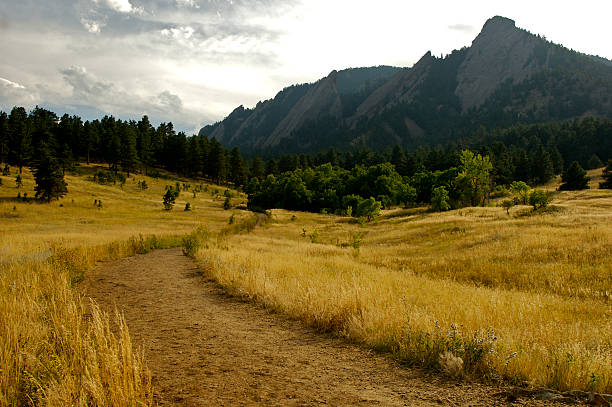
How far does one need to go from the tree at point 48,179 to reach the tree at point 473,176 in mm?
75227

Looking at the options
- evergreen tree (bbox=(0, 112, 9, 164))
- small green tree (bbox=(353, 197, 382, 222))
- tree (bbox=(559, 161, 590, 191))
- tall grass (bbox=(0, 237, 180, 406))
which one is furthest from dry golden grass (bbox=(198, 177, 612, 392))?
evergreen tree (bbox=(0, 112, 9, 164))

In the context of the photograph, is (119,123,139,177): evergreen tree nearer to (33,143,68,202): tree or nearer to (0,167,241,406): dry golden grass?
(33,143,68,202): tree

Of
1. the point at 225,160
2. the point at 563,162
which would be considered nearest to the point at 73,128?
the point at 225,160

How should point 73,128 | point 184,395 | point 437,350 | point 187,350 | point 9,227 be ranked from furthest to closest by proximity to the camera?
point 73,128, point 9,227, point 187,350, point 437,350, point 184,395

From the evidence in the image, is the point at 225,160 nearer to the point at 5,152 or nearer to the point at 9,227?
the point at 5,152

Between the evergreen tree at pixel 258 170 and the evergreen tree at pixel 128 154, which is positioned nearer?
the evergreen tree at pixel 128 154

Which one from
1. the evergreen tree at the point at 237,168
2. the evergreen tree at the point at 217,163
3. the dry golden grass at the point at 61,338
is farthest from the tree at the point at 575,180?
the evergreen tree at the point at 217,163

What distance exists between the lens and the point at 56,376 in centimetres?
451

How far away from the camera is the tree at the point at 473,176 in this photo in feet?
191

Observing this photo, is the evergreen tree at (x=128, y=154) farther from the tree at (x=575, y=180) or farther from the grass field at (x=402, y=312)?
the tree at (x=575, y=180)

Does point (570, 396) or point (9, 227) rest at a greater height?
point (570, 396)

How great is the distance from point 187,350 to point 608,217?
1366 inches

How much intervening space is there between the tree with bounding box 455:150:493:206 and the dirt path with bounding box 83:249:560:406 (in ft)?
193

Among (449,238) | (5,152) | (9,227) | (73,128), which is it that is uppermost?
(73,128)
